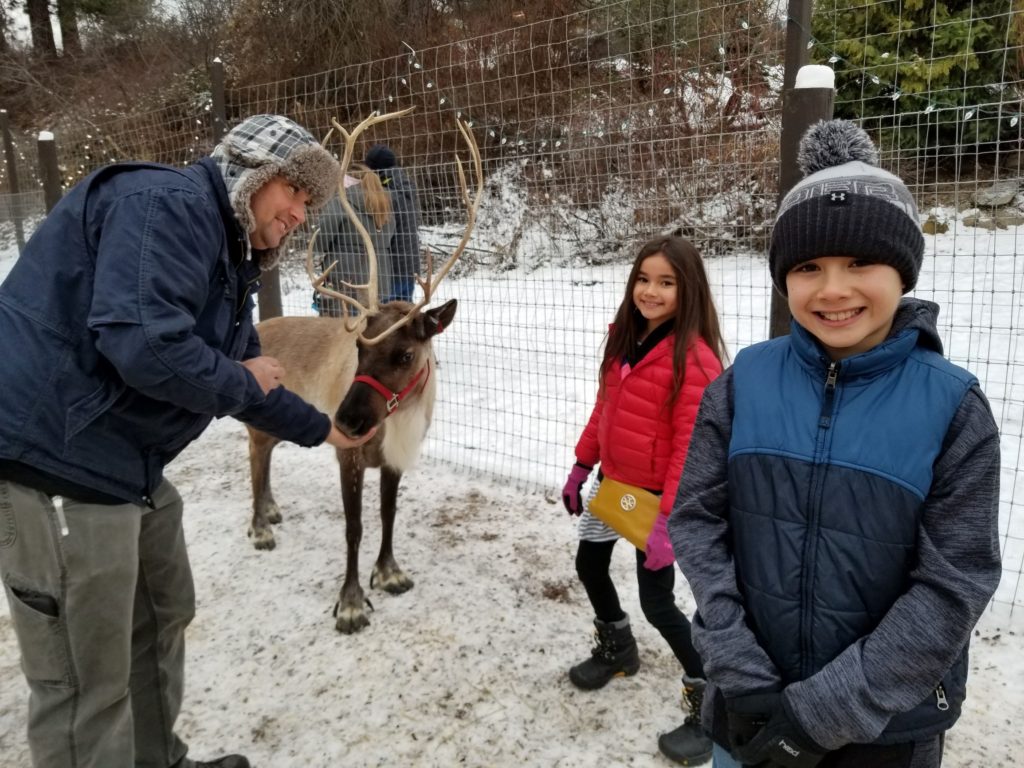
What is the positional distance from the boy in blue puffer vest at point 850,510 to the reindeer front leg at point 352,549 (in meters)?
2.13

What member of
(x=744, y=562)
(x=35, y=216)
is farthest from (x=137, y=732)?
(x=35, y=216)

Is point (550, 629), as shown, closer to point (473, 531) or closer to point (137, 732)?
point (473, 531)

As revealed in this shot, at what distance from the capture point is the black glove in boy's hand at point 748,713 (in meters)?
1.32

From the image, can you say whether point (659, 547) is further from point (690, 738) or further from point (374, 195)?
point (374, 195)

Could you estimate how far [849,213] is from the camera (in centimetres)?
128

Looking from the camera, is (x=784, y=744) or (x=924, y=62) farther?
(x=924, y=62)

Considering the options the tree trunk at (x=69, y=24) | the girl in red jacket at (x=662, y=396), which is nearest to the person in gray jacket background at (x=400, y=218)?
the girl in red jacket at (x=662, y=396)

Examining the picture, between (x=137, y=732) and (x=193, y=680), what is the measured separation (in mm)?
711

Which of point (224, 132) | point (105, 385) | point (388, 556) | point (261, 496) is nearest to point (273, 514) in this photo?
point (261, 496)

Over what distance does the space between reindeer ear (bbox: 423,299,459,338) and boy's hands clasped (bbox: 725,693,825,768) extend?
7.52ft

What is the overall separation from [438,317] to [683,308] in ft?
4.55

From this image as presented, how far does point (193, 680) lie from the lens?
9.31 feet

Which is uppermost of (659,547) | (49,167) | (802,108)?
(49,167)

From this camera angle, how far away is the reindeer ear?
3.30 m
